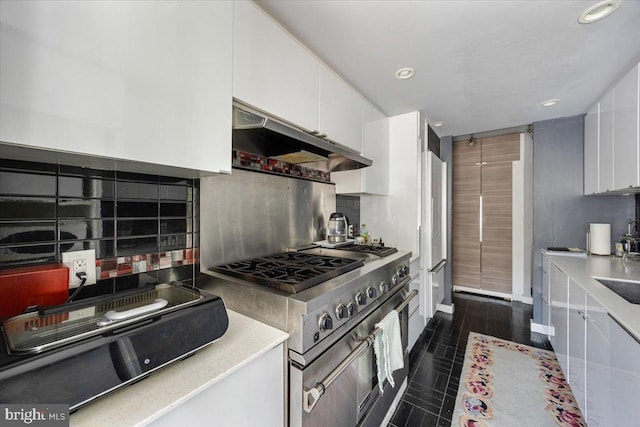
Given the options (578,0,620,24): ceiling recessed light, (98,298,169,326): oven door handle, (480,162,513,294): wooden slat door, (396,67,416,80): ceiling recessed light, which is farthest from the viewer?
(480,162,513,294): wooden slat door

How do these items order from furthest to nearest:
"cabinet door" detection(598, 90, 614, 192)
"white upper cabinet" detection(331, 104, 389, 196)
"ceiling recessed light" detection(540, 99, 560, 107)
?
"ceiling recessed light" detection(540, 99, 560, 107) → "white upper cabinet" detection(331, 104, 389, 196) → "cabinet door" detection(598, 90, 614, 192)

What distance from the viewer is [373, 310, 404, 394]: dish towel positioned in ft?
4.71

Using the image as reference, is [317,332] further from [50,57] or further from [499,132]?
[499,132]

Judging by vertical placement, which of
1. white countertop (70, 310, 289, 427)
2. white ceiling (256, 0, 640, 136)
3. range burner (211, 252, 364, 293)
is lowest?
white countertop (70, 310, 289, 427)

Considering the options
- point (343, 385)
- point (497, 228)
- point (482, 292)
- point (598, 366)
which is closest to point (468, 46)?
point (598, 366)

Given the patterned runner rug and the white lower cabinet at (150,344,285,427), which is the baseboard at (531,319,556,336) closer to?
the patterned runner rug

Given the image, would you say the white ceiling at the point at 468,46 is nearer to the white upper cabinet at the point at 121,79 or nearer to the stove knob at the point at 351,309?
the white upper cabinet at the point at 121,79

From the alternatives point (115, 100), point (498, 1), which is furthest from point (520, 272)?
point (115, 100)

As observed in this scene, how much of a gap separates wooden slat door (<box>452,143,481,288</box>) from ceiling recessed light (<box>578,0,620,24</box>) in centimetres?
277

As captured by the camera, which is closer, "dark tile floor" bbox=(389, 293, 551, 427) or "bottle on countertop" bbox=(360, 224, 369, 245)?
"dark tile floor" bbox=(389, 293, 551, 427)

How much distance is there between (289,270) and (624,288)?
2028 millimetres

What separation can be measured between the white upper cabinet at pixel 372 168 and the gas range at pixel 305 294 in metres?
0.83

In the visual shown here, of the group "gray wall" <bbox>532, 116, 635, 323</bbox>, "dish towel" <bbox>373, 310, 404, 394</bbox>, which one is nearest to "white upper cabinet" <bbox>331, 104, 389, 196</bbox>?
"dish towel" <bbox>373, 310, 404, 394</bbox>

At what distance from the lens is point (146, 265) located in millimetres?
1188
